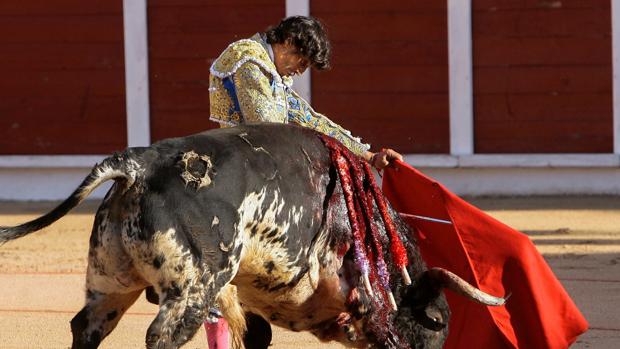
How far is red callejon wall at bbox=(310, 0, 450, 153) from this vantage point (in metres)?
8.07

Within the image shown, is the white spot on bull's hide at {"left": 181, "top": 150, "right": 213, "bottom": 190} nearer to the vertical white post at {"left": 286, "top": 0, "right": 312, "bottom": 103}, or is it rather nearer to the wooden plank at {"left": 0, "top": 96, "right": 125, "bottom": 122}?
the vertical white post at {"left": 286, "top": 0, "right": 312, "bottom": 103}

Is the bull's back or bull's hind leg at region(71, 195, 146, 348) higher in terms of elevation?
the bull's back

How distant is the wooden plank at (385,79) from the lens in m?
8.08

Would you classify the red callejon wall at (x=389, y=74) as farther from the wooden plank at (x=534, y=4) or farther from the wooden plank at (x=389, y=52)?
the wooden plank at (x=534, y=4)

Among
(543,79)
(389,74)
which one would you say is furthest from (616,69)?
(389,74)

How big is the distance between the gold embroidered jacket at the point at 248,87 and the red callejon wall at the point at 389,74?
4749 mm

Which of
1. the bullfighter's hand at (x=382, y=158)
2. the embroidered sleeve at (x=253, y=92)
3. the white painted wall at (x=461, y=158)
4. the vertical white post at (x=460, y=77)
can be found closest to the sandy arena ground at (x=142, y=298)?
the white painted wall at (x=461, y=158)

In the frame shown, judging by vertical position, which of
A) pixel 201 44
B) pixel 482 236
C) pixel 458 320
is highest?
pixel 201 44

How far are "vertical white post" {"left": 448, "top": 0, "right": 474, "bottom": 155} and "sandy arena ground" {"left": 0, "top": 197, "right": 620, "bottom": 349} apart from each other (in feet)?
1.50

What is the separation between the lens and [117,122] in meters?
8.31

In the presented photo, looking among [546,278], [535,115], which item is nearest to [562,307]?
[546,278]

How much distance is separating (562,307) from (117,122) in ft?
17.3

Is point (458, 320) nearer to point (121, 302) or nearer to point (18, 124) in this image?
point (121, 302)

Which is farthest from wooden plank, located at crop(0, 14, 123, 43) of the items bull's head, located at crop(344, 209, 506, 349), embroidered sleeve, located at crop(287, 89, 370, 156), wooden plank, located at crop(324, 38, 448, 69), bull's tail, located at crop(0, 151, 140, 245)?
bull's tail, located at crop(0, 151, 140, 245)
